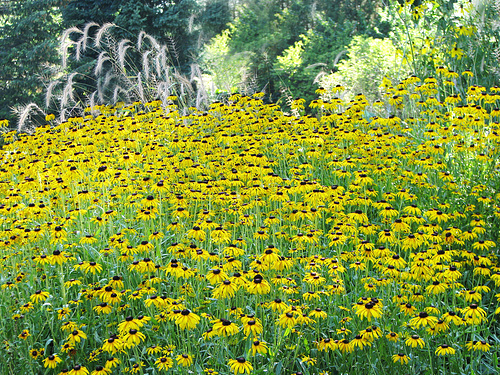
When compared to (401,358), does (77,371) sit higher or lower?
higher

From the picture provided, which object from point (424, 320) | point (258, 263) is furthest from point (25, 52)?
point (424, 320)

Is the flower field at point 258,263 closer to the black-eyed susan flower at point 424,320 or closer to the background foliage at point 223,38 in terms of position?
the black-eyed susan flower at point 424,320

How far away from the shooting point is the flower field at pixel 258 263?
2.99 meters

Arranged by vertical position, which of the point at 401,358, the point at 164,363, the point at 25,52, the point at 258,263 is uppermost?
the point at 25,52

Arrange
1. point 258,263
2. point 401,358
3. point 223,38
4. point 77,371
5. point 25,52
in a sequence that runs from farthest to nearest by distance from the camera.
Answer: point 223,38 < point 25,52 < point 258,263 < point 401,358 < point 77,371

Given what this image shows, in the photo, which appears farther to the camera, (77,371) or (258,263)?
(258,263)

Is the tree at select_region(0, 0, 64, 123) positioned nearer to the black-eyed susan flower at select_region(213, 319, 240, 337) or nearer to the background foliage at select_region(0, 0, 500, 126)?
the background foliage at select_region(0, 0, 500, 126)

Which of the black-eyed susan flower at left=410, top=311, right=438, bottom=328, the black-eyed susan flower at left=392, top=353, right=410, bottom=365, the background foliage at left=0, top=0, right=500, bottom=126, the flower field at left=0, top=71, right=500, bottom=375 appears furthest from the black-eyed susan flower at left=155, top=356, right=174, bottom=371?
the background foliage at left=0, top=0, right=500, bottom=126

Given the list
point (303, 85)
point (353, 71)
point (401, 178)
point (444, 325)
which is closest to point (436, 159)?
point (401, 178)

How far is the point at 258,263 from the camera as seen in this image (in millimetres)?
3213

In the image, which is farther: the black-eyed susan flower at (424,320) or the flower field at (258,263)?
the flower field at (258,263)

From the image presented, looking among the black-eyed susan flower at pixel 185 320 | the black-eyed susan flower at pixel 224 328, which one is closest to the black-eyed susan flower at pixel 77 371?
the black-eyed susan flower at pixel 185 320

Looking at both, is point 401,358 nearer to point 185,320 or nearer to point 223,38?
point 185,320

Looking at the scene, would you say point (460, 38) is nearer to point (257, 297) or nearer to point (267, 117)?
point (267, 117)
